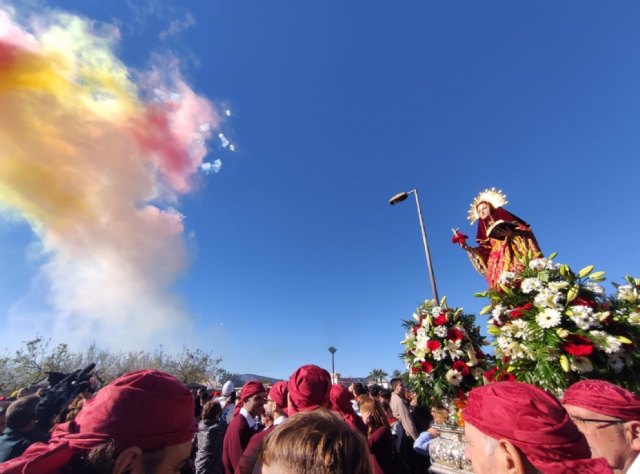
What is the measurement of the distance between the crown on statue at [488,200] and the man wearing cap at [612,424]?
16.6 ft

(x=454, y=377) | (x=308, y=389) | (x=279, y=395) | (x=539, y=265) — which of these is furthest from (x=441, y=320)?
(x=279, y=395)

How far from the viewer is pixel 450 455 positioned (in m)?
2.87

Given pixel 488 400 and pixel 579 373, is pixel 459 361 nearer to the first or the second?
pixel 579 373

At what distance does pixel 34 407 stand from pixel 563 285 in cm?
661

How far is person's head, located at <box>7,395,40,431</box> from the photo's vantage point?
4105 mm

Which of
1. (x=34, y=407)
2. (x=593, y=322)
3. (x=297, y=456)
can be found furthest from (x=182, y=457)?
(x=34, y=407)

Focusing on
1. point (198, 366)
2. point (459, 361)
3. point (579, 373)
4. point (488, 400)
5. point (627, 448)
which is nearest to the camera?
point (488, 400)

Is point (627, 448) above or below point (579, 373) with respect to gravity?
below

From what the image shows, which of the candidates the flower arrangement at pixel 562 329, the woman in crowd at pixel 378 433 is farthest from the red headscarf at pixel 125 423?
the flower arrangement at pixel 562 329

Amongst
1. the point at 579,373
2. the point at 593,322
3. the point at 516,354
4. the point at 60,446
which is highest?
the point at 593,322

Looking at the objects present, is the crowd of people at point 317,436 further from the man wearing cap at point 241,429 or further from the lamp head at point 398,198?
the lamp head at point 398,198

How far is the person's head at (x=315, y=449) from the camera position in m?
1.37

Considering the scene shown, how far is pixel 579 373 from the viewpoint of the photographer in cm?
304

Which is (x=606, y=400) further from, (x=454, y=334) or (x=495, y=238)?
(x=495, y=238)
